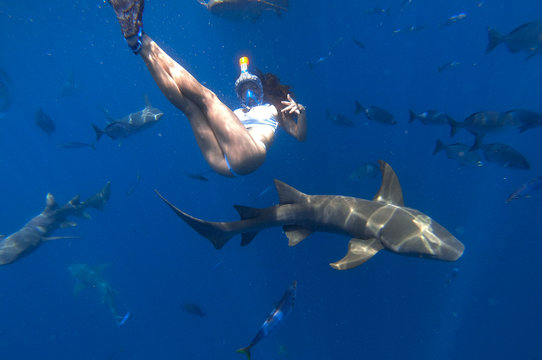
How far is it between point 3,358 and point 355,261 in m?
34.9

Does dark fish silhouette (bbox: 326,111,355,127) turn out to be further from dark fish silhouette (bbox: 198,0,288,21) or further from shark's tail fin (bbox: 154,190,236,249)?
dark fish silhouette (bbox: 198,0,288,21)

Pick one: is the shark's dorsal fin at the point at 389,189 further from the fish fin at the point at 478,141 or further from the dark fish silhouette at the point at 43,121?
the dark fish silhouette at the point at 43,121

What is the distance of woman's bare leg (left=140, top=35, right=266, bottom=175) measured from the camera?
3.01 m

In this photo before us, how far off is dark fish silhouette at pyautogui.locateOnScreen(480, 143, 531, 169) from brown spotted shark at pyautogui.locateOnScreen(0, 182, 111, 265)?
395 inches

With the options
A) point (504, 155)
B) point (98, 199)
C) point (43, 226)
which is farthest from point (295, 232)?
point (43, 226)

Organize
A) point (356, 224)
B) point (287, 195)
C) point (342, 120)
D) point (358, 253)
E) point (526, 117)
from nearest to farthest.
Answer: point (358, 253) < point (356, 224) < point (287, 195) < point (526, 117) < point (342, 120)

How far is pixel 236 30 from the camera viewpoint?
20203mm

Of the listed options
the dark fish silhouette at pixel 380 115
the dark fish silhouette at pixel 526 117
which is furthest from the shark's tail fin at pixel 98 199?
the dark fish silhouette at pixel 526 117

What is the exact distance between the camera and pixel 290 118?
4688mm

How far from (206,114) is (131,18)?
4.04 feet

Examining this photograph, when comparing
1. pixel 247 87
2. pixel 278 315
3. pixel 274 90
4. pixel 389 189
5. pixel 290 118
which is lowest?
pixel 278 315

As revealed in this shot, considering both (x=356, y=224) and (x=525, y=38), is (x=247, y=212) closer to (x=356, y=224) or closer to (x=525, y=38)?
(x=356, y=224)

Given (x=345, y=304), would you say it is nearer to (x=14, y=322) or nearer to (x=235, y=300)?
(x=235, y=300)

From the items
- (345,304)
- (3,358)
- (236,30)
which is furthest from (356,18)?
(3,358)
